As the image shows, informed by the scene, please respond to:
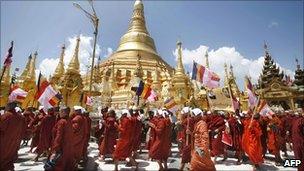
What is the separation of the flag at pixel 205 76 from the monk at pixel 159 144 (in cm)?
262

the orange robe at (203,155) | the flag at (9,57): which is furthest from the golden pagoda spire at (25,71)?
the orange robe at (203,155)

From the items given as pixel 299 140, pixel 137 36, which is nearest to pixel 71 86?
pixel 299 140

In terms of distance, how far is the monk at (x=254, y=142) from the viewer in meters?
7.87

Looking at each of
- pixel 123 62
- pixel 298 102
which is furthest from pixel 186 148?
pixel 123 62

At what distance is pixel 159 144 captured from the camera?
7.60m

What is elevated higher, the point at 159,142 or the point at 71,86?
the point at 71,86

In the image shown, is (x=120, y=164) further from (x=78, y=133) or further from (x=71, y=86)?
(x=71, y=86)

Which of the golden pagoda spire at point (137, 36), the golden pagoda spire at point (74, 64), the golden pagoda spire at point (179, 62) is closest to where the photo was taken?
the golden pagoda spire at point (74, 64)

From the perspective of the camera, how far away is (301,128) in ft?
21.6

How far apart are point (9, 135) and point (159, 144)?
3888mm

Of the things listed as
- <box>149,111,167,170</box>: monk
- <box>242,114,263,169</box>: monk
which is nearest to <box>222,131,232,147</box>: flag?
<box>242,114,263,169</box>: monk

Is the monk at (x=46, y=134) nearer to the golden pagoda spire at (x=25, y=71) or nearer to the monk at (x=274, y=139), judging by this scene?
the monk at (x=274, y=139)

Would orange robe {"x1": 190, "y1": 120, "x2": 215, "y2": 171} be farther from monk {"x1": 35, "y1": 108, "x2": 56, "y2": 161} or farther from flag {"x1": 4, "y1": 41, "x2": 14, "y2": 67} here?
flag {"x1": 4, "y1": 41, "x2": 14, "y2": 67}

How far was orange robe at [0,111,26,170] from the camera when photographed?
5.68 metres
